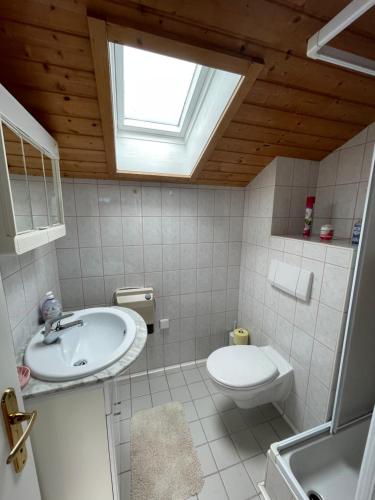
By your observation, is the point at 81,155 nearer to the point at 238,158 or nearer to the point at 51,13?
the point at 51,13

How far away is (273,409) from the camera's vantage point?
1.64 metres

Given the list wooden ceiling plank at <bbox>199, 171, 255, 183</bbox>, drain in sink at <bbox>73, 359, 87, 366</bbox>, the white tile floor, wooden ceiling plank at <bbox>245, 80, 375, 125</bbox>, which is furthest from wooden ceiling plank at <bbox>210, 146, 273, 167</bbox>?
the white tile floor

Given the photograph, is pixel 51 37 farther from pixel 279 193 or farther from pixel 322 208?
pixel 322 208

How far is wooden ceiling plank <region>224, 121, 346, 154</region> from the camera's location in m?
1.21

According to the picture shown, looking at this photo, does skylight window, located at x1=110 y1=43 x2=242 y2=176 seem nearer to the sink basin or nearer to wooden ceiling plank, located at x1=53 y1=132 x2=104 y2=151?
wooden ceiling plank, located at x1=53 y1=132 x2=104 y2=151

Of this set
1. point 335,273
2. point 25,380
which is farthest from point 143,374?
point 335,273

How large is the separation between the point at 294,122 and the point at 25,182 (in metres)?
1.40

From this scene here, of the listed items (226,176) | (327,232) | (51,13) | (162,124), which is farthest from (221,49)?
(327,232)

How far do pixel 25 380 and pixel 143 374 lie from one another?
4.38 feet

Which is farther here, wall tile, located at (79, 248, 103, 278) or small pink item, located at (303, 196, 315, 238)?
wall tile, located at (79, 248, 103, 278)

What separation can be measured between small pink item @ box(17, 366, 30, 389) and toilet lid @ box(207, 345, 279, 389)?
99 centimetres

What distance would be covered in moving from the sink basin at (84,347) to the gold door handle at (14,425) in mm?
247

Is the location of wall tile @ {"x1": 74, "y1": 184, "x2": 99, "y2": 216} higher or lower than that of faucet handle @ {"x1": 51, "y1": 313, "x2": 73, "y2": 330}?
higher

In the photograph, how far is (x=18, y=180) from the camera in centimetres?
79
